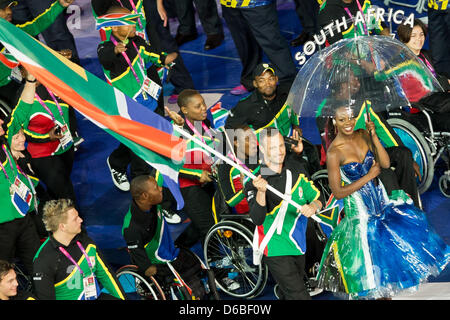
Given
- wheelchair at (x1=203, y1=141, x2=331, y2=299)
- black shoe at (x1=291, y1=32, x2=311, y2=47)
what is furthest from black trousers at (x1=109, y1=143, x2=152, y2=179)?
black shoe at (x1=291, y1=32, x2=311, y2=47)

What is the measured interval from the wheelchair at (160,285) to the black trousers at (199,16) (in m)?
4.96

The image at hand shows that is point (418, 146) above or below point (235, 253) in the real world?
above

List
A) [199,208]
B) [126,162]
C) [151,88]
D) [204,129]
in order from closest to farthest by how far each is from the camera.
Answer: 1. [199,208]
2. [204,129]
3. [151,88]
4. [126,162]

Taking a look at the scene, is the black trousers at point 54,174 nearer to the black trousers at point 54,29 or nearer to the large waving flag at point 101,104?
the black trousers at point 54,29

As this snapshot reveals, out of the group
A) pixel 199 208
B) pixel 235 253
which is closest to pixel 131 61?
pixel 199 208

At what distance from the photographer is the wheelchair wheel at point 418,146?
7.61 meters

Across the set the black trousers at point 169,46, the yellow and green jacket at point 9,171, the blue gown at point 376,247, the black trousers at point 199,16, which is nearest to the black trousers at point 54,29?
the black trousers at point 169,46

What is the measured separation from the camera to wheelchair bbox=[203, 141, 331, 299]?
683 cm

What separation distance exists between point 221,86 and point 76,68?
516 centimetres

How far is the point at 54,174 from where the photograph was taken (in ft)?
26.1

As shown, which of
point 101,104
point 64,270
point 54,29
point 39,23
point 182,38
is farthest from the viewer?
point 182,38

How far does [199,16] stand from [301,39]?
1377mm

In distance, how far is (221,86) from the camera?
1045 cm

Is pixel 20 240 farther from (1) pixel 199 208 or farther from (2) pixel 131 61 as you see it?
(2) pixel 131 61
